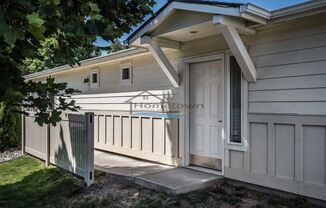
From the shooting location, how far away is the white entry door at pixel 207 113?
515cm

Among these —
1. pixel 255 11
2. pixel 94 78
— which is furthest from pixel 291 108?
pixel 94 78

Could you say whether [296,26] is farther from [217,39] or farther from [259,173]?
[259,173]

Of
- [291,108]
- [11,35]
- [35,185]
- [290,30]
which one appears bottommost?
[35,185]

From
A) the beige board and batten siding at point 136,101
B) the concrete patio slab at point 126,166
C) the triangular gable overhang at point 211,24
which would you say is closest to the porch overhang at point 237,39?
the triangular gable overhang at point 211,24

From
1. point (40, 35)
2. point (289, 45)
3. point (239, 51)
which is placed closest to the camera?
point (40, 35)

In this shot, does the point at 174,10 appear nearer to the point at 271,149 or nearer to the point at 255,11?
the point at 255,11

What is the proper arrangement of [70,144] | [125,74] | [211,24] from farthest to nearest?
[125,74], [70,144], [211,24]

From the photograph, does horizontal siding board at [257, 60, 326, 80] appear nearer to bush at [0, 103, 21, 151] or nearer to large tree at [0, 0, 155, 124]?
large tree at [0, 0, 155, 124]

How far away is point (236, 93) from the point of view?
4.76 m

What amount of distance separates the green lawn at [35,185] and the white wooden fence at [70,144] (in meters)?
0.22

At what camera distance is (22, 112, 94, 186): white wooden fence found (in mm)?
4996

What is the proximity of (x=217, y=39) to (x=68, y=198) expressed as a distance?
3.70 m

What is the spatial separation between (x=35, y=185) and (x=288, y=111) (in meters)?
4.74

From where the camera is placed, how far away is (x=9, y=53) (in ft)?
8.36
